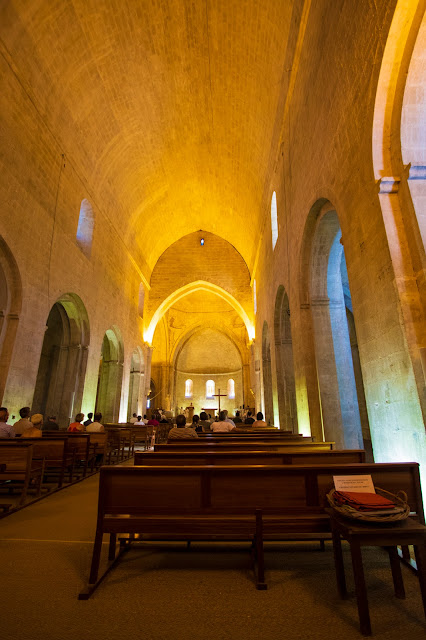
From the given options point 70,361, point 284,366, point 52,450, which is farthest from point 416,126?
point 70,361

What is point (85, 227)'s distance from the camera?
1223 centimetres

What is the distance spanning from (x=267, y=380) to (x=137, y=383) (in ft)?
25.4

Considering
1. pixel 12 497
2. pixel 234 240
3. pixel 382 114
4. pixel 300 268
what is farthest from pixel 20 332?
pixel 234 240

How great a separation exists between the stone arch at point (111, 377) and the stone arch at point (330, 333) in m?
9.52

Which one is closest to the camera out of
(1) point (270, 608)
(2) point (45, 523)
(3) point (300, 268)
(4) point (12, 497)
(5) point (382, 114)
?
(1) point (270, 608)

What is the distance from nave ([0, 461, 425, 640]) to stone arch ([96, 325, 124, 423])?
11979mm

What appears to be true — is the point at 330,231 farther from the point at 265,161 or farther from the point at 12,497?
the point at 12,497

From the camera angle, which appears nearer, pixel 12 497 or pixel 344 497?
pixel 344 497

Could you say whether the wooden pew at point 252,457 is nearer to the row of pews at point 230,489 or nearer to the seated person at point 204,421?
the row of pews at point 230,489

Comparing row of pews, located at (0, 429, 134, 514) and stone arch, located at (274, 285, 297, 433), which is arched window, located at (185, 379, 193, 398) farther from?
row of pews, located at (0, 429, 134, 514)

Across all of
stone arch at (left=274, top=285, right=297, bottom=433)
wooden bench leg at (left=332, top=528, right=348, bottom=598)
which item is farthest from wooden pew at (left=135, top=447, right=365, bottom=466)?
stone arch at (left=274, top=285, right=297, bottom=433)

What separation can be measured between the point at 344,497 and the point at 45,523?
333 cm

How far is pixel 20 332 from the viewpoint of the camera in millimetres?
8008

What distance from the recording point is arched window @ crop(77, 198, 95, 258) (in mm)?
11875
